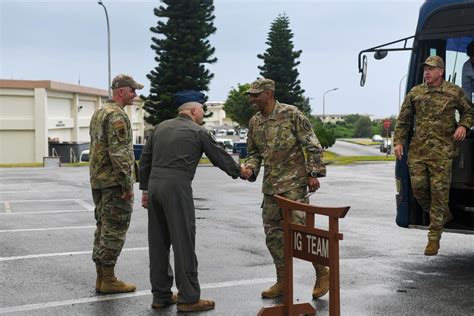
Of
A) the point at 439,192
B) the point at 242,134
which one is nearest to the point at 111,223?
the point at 439,192

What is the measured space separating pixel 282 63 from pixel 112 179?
183 feet

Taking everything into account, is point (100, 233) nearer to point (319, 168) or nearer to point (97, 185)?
point (97, 185)

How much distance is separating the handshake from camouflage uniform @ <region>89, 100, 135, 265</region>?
1059 millimetres

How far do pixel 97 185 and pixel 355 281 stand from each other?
268 centimetres

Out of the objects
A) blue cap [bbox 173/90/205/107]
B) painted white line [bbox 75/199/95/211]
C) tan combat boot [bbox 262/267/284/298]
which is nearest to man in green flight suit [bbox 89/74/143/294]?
blue cap [bbox 173/90/205/107]

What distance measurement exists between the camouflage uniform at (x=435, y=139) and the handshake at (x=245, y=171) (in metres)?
1.97

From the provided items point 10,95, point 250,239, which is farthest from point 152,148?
point 10,95

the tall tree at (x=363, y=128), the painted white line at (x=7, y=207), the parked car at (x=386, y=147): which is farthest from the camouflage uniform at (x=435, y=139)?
the tall tree at (x=363, y=128)

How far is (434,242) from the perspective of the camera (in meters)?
7.18

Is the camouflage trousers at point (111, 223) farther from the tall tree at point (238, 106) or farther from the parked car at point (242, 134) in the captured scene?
the parked car at point (242, 134)

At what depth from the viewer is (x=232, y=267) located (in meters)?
7.67

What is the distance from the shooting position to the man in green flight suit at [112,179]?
6.43 metres

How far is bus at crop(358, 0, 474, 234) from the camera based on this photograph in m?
7.29

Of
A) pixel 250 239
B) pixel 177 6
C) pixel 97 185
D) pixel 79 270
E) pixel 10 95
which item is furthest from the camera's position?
pixel 10 95
